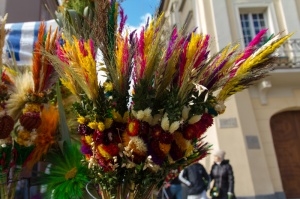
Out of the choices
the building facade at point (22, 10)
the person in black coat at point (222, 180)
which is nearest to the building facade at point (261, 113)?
the person in black coat at point (222, 180)

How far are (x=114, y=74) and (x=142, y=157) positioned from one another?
366 mm

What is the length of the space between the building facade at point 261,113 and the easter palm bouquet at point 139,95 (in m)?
6.25

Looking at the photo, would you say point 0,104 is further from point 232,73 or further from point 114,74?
point 232,73

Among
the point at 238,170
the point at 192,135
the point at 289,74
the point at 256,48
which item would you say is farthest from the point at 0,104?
the point at 289,74

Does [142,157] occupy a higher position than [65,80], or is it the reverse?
[65,80]

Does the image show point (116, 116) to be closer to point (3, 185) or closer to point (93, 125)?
point (93, 125)

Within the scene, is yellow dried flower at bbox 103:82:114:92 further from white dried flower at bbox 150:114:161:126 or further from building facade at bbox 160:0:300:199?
building facade at bbox 160:0:300:199

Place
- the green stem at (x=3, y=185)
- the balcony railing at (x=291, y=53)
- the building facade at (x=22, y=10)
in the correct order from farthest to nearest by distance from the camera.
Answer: the balcony railing at (x=291, y=53) < the building facade at (x=22, y=10) < the green stem at (x=3, y=185)

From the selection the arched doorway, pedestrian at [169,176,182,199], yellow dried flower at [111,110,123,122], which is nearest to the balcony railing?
the arched doorway

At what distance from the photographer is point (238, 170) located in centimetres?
812

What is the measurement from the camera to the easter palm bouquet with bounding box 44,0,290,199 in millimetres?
1394

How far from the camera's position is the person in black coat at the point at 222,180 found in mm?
5032

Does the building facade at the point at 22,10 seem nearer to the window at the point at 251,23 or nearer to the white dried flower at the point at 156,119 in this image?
the white dried flower at the point at 156,119

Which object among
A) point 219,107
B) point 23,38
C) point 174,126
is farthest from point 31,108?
point 23,38
